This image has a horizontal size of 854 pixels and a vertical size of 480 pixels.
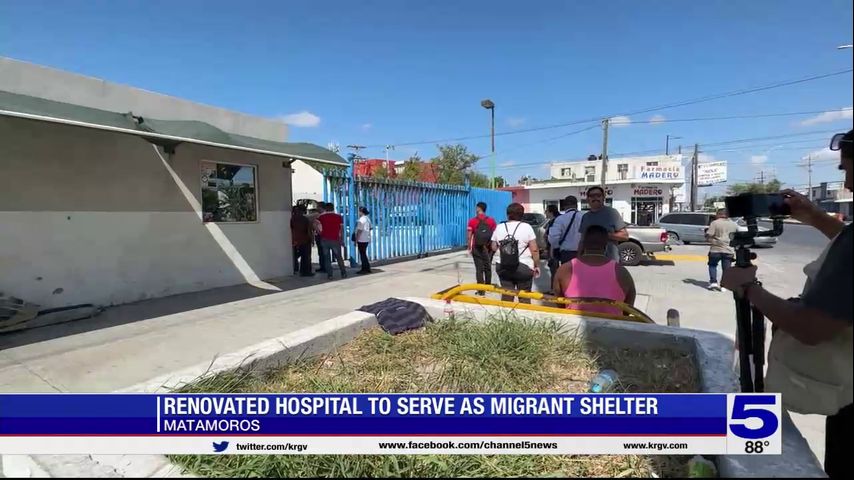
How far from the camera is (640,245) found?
41.5 ft

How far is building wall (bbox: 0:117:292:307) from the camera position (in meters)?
5.62

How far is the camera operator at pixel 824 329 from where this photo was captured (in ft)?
4.05

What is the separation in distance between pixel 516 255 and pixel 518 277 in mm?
308

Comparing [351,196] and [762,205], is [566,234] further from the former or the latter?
[351,196]

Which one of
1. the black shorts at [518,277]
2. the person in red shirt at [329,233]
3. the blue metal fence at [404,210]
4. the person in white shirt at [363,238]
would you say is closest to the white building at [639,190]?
the blue metal fence at [404,210]

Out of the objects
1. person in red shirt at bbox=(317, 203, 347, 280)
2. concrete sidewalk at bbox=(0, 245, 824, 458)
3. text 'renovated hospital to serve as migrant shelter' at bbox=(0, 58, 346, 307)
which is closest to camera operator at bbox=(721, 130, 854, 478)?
concrete sidewalk at bbox=(0, 245, 824, 458)

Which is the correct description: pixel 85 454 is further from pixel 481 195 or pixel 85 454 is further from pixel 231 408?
pixel 481 195

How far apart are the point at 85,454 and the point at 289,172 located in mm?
8106

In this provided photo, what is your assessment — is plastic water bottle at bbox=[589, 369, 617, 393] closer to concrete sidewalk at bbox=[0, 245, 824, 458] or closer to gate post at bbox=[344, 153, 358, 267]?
concrete sidewalk at bbox=[0, 245, 824, 458]

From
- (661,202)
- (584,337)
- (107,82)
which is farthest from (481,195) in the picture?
(661,202)

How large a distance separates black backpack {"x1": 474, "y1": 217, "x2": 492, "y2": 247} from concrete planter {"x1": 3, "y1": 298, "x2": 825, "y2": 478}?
2.92 metres

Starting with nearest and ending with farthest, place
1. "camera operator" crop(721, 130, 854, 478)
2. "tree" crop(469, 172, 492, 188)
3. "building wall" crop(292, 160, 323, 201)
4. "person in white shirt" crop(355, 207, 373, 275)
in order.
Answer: "camera operator" crop(721, 130, 854, 478)
"person in white shirt" crop(355, 207, 373, 275)
"building wall" crop(292, 160, 323, 201)
"tree" crop(469, 172, 492, 188)

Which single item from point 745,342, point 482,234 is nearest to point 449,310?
point 745,342

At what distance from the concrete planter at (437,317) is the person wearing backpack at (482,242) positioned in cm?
294
